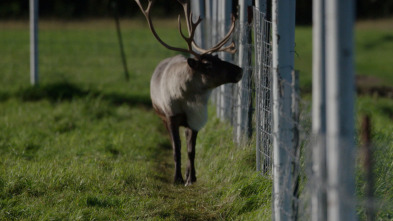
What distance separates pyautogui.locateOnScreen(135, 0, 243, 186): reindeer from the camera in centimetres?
607

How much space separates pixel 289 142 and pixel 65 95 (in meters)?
7.40

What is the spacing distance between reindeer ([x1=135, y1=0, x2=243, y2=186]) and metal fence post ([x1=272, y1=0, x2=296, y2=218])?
1728mm

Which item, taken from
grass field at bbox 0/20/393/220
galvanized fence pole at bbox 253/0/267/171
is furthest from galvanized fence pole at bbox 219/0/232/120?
galvanized fence pole at bbox 253/0/267/171

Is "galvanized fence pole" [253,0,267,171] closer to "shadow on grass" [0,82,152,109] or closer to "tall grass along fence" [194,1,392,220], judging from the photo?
"tall grass along fence" [194,1,392,220]

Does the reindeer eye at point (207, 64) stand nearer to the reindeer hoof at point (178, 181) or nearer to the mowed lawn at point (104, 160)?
the mowed lawn at point (104, 160)

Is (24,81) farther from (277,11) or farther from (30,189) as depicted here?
(277,11)

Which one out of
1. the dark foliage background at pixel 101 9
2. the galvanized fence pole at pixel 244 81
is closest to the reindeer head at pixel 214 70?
the galvanized fence pole at pixel 244 81

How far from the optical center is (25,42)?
20531 millimetres

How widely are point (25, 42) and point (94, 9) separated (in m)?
12.2

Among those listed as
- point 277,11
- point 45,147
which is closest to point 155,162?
point 45,147

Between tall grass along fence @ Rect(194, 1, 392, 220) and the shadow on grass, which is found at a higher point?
tall grass along fence @ Rect(194, 1, 392, 220)

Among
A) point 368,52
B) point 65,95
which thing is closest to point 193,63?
point 65,95

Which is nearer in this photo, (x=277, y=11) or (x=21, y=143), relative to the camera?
(x=277, y=11)

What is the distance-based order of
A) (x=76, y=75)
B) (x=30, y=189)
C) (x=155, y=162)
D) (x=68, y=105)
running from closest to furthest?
(x=30, y=189)
(x=155, y=162)
(x=68, y=105)
(x=76, y=75)
